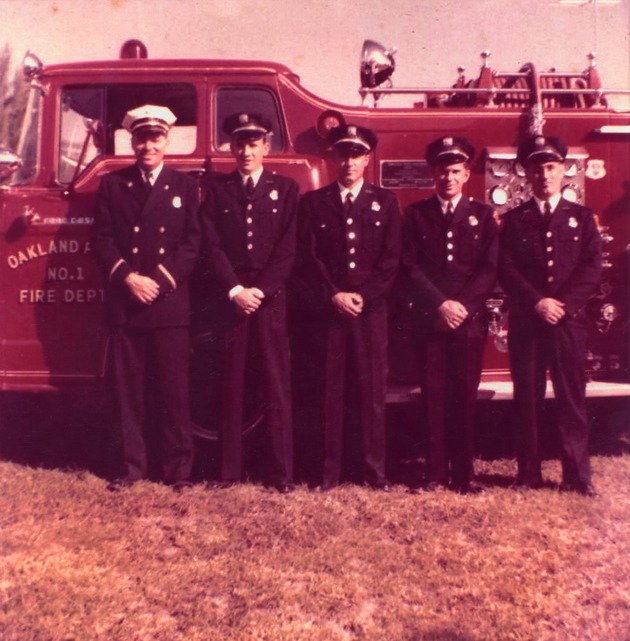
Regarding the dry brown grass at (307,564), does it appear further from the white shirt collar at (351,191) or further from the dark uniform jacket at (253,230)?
the white shirt collar at (351,191)

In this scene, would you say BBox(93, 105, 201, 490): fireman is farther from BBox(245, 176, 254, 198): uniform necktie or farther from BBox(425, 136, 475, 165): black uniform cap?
BBox(425, 136, 475, 165): black uniform cap

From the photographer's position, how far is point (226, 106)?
4.78m

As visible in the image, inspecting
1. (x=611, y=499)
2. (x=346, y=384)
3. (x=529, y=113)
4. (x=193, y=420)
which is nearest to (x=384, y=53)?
(x=529, y=113)

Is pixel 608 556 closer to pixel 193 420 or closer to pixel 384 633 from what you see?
pixel 384 633

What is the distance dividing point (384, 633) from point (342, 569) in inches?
19.9

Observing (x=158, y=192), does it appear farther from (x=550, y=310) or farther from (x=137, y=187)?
(x=550, y=310)

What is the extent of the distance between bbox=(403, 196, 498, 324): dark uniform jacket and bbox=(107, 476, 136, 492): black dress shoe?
1867 mm

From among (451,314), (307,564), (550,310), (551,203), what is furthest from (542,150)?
(307,564)

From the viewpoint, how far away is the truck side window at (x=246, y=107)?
187 inches

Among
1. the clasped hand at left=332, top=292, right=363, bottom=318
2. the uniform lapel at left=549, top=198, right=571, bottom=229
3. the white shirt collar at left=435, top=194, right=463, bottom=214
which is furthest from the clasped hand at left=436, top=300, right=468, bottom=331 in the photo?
the uniform lapel at left=549, top=198, right=571, bottom=229

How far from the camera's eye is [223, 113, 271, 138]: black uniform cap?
420 cm

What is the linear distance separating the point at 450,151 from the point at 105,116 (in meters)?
2.15

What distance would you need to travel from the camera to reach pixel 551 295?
14.0ft

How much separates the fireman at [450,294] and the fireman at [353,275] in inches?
7.4
